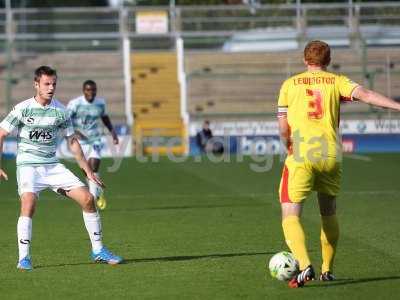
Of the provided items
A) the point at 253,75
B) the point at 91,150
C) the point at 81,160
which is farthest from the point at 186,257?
the point at 253,75

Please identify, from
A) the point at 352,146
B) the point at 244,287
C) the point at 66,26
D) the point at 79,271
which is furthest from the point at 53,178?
the point at 66,26

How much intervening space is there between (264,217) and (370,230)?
2269 millimetres

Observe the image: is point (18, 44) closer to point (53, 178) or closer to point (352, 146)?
point (352, 146)

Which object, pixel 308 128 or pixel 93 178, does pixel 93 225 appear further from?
pixel 308 128

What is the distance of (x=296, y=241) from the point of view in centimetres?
879

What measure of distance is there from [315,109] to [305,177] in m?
0.58

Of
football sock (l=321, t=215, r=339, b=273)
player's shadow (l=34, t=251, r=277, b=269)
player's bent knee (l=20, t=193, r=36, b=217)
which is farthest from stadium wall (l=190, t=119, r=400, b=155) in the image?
football sock (l=321, t=215, r=339, b=273)

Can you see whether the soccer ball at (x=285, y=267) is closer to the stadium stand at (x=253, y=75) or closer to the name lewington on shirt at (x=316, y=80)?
the name lewington on shirt at (x=316, y=80)

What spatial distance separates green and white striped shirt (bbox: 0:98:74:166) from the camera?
10359 millimetres

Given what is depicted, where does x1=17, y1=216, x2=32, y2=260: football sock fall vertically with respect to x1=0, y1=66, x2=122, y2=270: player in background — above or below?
below

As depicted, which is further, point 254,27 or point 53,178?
point 254,27

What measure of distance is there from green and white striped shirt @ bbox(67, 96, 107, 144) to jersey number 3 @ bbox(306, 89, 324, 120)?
9076 millimetres

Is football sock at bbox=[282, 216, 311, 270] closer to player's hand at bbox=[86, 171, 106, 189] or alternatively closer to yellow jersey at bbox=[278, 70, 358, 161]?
yellow jersey at bbox=[278, 70, 358, 161]

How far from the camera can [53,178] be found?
410 inches
